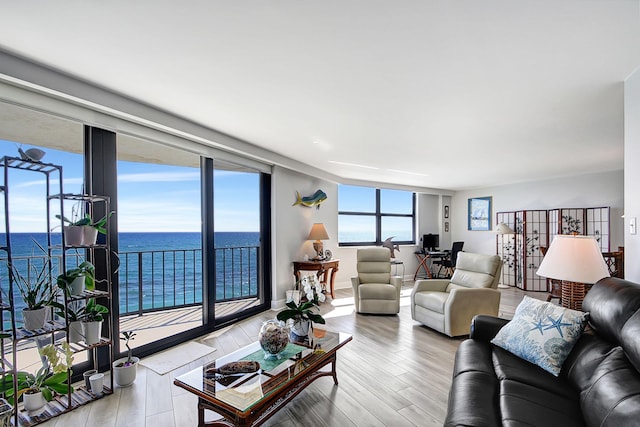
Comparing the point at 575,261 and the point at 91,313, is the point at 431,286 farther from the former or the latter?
the point at 91,313

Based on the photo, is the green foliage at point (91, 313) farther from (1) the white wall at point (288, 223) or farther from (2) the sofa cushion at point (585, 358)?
(2) the sofa cushion at point (585, 358)

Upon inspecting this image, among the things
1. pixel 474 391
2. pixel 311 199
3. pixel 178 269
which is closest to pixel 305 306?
pixel 474 391

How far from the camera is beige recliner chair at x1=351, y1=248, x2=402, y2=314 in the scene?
4.45 metres

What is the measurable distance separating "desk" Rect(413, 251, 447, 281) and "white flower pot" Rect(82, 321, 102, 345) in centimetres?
661

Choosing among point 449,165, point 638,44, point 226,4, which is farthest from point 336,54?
point 449,165

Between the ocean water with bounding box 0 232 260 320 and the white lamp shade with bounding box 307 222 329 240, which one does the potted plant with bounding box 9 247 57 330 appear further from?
the white lamp shade with bounding box 307 222 329 240

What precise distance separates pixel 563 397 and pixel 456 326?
201cm

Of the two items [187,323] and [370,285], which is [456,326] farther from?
[187,323]

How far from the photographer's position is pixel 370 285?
4.56 m

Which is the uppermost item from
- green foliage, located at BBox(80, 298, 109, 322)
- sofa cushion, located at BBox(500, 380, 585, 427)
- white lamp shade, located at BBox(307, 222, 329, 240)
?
white lamp shade, located at BBox(307, 222, 329, 240)

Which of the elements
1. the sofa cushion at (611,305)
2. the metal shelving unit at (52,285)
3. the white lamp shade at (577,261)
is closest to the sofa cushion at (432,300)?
the white lamp shade at (577,261)

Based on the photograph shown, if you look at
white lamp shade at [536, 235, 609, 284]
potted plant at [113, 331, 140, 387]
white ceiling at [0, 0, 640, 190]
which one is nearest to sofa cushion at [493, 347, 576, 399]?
white lamp shade at [536, 235, 609, 284]

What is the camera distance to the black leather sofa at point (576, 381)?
1.32m

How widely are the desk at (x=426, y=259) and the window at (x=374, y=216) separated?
43 centimetres
